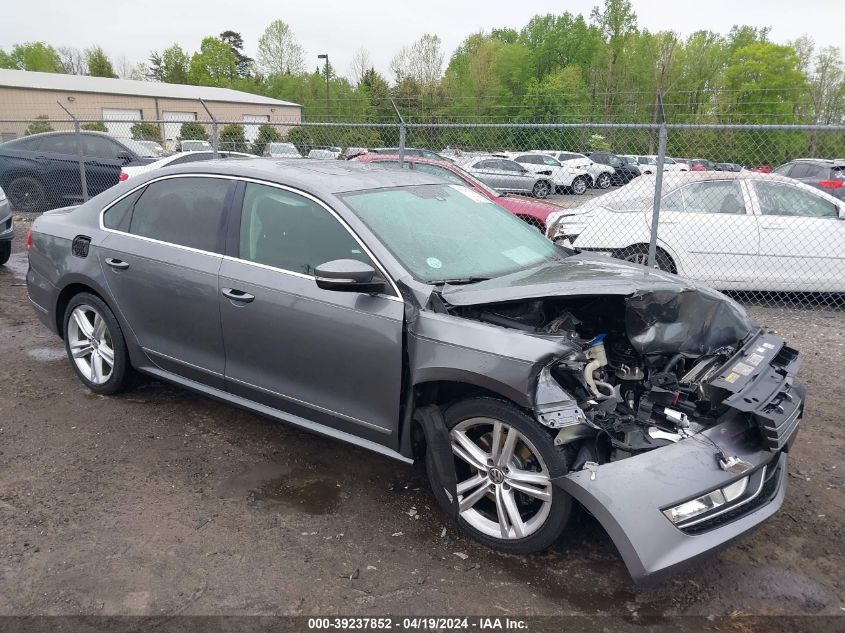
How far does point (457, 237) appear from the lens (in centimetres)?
379

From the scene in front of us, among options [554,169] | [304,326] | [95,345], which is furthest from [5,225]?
[554,169]

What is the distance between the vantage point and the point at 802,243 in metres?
7.15

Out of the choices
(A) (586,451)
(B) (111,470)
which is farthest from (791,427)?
(B) (111,470)

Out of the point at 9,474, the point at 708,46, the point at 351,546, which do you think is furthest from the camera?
the point at 708,46

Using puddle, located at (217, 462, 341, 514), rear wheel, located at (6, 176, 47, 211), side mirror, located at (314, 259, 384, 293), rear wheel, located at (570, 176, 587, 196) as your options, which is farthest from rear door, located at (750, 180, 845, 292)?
rear wheel, located at (570, 176, 587, 196)

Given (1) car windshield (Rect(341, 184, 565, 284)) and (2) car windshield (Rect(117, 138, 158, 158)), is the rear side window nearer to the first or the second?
(1) car windshield (Rect(341, 184, 565, 284))

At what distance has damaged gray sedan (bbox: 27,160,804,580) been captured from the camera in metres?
2.77

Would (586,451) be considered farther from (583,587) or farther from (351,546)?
(351,546)

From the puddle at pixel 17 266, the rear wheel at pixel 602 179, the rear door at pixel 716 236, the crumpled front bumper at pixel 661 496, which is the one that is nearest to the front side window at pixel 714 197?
the rear door at pixel 716 236

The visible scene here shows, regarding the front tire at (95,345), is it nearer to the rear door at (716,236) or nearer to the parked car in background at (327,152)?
the rear door at (716,236)

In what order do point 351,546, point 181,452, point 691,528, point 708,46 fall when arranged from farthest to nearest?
point 708,46
point 181,452
point 351,546
point 691,528

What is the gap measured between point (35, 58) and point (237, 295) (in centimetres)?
8866

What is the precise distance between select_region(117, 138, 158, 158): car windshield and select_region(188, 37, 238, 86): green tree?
61755 millimetres

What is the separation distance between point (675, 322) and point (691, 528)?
1167mm
